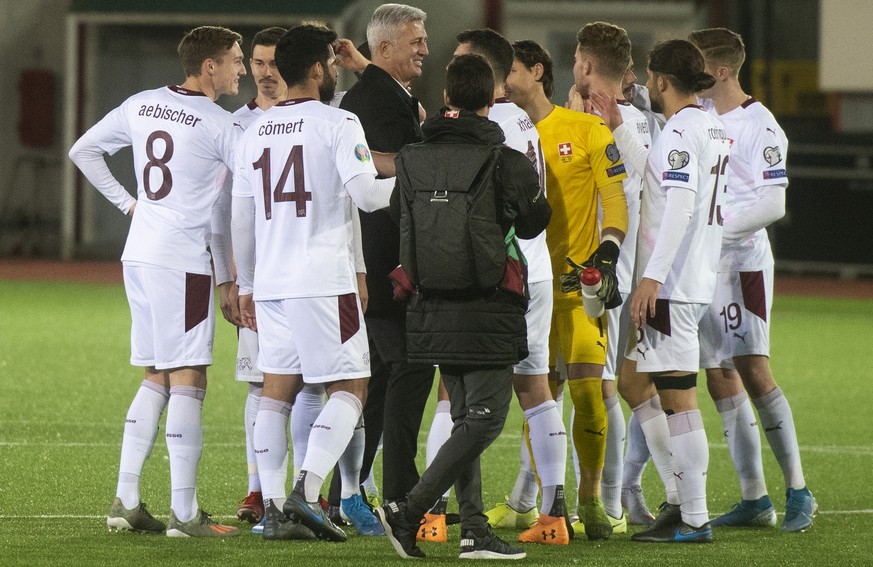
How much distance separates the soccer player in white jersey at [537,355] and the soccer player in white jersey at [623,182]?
49 cm

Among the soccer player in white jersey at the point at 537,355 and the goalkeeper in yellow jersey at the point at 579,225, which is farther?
the goalkeeper in yellow jersey at the point at 579,225

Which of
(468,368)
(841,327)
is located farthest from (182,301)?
(841,327)

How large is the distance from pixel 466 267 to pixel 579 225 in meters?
1.00

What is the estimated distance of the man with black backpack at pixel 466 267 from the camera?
16.6 ft

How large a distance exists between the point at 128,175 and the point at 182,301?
16.9 meters

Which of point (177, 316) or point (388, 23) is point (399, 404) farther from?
point (388, 23)

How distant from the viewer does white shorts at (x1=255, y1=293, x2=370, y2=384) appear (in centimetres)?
532

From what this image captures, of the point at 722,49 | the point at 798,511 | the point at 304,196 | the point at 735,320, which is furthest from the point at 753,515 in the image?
the point at 304,196

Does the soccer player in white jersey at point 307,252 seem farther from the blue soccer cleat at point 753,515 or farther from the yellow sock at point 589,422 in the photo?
the blue soccer cleat at point 753,515

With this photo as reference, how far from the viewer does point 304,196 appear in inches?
210

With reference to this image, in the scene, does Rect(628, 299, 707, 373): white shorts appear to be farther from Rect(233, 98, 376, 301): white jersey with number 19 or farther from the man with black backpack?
Rect(233, 98, 376, 301): white jersey with number 19

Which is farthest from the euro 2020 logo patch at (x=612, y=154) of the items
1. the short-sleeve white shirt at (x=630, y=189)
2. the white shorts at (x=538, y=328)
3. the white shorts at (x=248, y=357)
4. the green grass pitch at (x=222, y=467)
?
the white shorts at (x=248, y=357)

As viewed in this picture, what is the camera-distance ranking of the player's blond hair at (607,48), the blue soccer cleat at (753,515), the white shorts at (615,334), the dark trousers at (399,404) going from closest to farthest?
the dark trousers at (399,404)
the player's blond hair at (607,48)
the white shorts at (615,334)
the blue soccer cleat at (753,515)

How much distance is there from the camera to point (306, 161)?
5316mm
